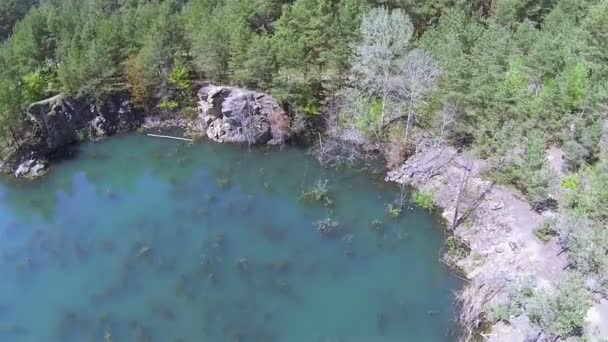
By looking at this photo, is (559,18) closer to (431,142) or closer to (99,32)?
(431,142)

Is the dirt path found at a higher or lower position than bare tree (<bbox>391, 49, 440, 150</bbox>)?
lower

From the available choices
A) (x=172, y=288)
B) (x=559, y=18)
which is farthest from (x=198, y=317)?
(x=559, y=18)

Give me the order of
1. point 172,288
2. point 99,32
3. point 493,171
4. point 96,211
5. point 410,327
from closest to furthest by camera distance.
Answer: point 410,327
point 172,288
point 493,171
point 96,211
point 99,32

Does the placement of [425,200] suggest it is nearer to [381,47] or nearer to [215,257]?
[381,47]

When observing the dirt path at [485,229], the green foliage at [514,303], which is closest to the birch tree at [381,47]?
the dirt path at [485,229]

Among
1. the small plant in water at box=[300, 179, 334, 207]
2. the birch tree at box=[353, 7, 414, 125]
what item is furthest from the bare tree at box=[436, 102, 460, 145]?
the small plant in water at box=[300, 179, 334, 207]

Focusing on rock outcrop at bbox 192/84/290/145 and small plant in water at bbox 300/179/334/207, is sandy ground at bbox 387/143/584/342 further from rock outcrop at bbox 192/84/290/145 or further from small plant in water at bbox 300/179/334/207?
rock outcrop at bbox 192/84/290/145

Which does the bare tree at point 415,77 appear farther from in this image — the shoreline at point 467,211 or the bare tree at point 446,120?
the shoreline at point 467,211
